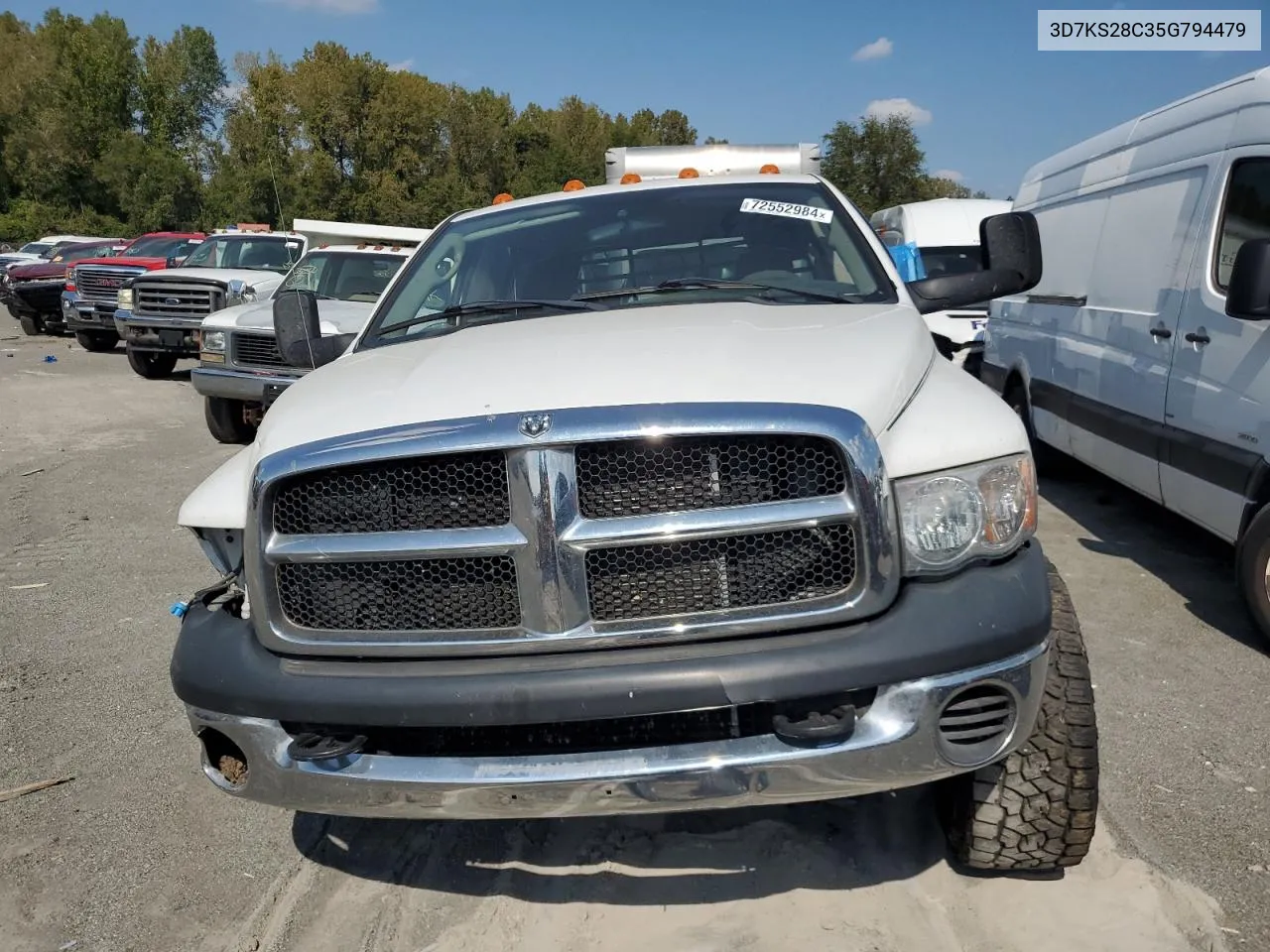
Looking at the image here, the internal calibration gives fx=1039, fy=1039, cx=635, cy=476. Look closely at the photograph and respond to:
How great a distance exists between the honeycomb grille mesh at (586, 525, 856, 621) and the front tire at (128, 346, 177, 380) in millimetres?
13425

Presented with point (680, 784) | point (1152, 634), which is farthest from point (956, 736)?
point (1152, 634)

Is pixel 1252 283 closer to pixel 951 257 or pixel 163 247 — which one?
pixel 951 257

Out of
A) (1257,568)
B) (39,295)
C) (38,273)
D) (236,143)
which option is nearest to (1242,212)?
A: (1257,568)

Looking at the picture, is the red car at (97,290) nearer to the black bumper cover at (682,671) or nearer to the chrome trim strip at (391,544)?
the chrome trim strip at (391,544)

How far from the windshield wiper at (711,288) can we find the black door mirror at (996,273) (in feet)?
1.20

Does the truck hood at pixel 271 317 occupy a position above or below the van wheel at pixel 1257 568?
above

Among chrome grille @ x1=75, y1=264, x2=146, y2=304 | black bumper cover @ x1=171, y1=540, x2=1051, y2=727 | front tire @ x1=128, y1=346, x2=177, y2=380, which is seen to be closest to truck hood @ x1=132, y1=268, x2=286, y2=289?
front tire @ x1=128, y1=346, x2=177, y2=380

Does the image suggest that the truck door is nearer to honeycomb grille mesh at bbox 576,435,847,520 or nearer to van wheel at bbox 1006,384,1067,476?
van wheel at bbox 1006,384,1067,476

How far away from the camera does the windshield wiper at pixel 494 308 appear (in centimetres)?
337

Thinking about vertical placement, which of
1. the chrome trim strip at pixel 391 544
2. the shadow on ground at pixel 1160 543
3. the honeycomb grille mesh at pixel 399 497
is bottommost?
the shadow on ground at pixel 1160 543

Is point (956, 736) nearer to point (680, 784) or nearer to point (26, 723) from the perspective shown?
point (680, 784)

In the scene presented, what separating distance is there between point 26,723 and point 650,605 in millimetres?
2925

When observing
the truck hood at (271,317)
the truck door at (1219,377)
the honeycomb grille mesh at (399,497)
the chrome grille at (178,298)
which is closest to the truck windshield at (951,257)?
the truck hood at (271,317)

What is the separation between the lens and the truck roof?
14.9 ft
